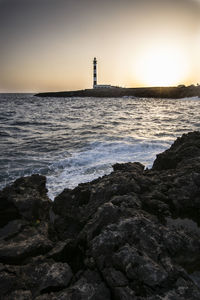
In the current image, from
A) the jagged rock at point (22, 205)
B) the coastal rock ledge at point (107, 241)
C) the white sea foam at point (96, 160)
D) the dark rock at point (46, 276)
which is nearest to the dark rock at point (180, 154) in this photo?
the coastal rock ledge at point (107, 241)

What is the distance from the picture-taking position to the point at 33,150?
12.5 meters

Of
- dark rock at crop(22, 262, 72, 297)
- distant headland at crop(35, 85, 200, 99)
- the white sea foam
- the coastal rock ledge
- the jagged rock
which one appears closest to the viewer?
the coastal rock ledge

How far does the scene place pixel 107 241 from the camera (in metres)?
3.20

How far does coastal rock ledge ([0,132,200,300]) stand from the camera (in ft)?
8.93

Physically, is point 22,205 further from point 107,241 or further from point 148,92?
point 148,92

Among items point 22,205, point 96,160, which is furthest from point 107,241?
point 96,160

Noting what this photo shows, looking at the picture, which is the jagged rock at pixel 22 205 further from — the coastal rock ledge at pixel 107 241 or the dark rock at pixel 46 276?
the dark rock at pixel 46 276

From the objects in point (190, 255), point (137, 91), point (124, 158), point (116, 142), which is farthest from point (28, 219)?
point (137, 91)

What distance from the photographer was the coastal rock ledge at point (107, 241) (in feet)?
8.93

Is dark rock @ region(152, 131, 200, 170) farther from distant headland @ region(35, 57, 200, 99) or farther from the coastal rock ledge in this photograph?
distant headland @ region(35, 57, 200, 99)

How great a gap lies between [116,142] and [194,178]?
8.85m

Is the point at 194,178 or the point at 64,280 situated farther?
the point at 194,178

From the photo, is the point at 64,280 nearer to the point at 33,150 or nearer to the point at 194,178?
the point at 194,178

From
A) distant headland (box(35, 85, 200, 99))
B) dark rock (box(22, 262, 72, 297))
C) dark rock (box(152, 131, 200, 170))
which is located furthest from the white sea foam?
distant headland (box(35, 85, 200, 99))
